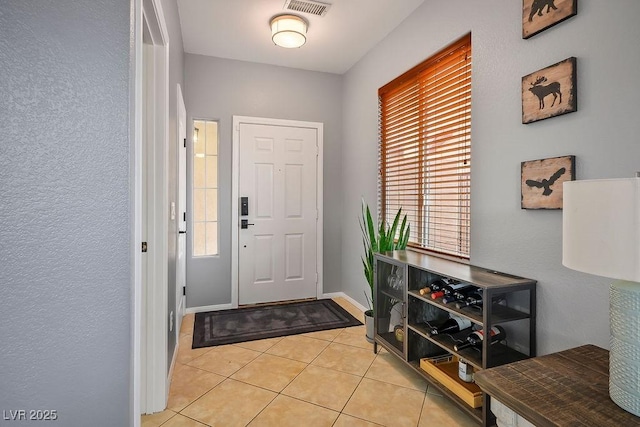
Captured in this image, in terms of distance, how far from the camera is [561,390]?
41.1 inches

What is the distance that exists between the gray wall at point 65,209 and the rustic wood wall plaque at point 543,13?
6.03ft

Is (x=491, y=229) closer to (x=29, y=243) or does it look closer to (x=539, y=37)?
(x=539, y=37)

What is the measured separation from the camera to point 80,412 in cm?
93

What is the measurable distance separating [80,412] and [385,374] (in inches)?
72.6

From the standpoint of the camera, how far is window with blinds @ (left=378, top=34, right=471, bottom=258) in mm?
2309

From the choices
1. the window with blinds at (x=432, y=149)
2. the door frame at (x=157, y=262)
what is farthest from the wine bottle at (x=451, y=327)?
the door frame at (x=157, y=262)

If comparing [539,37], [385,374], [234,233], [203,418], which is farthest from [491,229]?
[234,233]

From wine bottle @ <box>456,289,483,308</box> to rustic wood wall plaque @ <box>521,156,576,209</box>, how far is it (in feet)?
1.77

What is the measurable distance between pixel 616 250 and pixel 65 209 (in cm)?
138

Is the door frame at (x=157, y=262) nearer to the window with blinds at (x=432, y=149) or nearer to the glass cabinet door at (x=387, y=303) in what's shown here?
the glass cabinet door at (x=387, y=303)

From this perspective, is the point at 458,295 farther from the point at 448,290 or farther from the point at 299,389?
the point at 299,389

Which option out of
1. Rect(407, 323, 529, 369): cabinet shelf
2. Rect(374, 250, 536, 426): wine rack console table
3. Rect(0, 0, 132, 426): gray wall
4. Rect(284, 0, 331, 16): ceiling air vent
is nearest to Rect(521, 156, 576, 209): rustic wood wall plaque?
Rect(374, 250, 536, 426): wine rack console table

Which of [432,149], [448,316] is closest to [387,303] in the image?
[448,316]

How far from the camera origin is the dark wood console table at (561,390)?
909 mm
